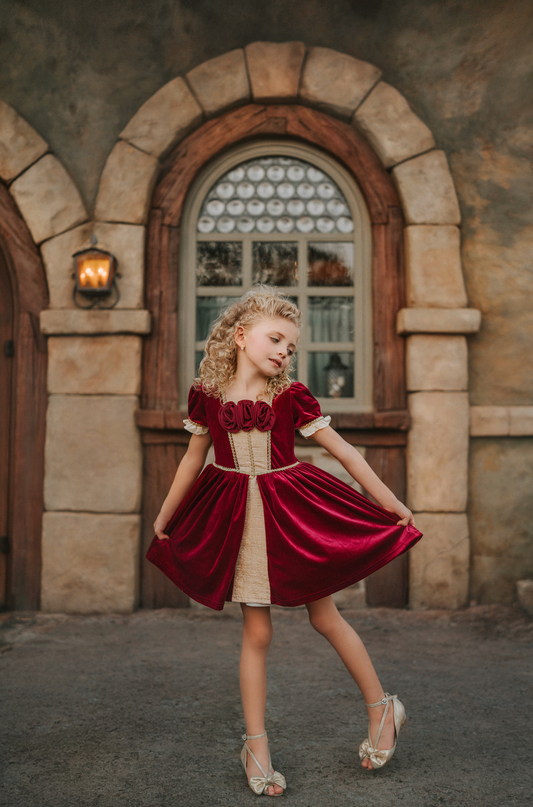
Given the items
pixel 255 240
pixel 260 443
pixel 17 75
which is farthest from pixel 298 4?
pixel 260 443

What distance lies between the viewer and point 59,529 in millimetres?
3650

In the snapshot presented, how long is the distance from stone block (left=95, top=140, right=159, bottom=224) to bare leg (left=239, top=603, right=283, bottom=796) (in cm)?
280

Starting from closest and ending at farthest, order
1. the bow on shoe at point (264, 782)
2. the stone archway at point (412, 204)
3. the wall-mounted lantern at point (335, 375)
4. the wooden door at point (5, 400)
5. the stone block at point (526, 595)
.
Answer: the bow on shoe at point (264, 782) < the stone block at point (526, 595) < the stone archway at point (412, 204) < the wooden door at point (5, 400) < the wall-mounted lantern at point (335, 375)

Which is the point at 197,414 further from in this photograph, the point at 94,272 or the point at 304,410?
the point at 94,272

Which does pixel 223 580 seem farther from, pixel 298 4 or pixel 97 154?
pixel 298 4

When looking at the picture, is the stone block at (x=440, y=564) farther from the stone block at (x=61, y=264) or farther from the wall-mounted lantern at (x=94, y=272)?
the stone block at (x=61, y=264)

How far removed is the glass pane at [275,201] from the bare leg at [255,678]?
113 inches

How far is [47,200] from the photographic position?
3.75 metres

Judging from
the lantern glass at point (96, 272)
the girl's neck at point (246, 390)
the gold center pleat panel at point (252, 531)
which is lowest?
the gold center pleat panel at point (252, 531)

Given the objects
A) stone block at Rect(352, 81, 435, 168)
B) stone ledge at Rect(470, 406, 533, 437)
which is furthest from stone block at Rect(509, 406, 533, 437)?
stone block at Rect(352, 81, 435, 168)

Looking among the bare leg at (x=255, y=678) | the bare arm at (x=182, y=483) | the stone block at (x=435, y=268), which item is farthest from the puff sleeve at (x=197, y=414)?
the stone block at (x=435, y=268)

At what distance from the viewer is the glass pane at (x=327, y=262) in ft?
13.1

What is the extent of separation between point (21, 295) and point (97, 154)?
107 cm

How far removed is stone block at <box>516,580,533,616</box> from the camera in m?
3.52
